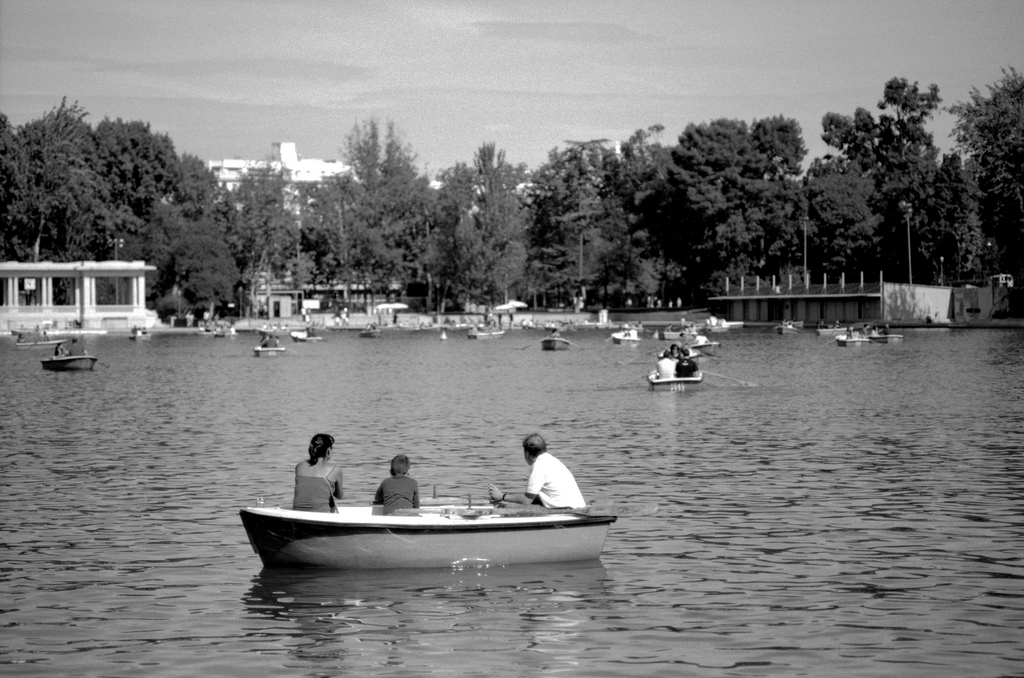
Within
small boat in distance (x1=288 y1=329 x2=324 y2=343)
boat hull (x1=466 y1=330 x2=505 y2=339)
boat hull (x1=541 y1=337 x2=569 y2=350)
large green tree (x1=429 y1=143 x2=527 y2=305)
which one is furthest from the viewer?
large green tree (x1=429 y1=143 x2=527 y2=305)

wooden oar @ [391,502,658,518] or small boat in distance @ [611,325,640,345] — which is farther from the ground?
small boat in distance @ [611,325,640,345]

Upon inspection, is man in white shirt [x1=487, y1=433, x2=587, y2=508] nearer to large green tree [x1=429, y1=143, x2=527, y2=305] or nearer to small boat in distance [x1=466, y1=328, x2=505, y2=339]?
small boat in distance [x1=466, y1=328, x2=505, y2=339]

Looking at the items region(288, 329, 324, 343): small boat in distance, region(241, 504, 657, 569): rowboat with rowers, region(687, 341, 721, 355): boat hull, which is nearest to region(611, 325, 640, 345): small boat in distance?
region(687, 341, 721, 355): boat hull

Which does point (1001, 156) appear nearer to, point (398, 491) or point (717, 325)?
point (717, 325)

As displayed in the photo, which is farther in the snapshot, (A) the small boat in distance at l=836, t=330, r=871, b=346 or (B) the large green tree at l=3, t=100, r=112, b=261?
(B) the large green tree at l=3, t=100, r=112, b=261

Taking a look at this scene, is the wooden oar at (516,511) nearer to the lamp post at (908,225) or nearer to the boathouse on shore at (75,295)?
the lamp post at (908,225)

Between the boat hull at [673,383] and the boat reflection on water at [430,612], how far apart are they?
35312 mm

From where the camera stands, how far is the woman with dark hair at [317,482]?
18.9 meters

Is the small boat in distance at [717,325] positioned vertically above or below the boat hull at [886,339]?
above

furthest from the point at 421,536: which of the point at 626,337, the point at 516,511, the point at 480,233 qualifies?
the point at 480,233

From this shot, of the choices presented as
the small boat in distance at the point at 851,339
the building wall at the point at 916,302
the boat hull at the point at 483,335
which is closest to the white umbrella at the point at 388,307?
the boat hull at the point at 483,335

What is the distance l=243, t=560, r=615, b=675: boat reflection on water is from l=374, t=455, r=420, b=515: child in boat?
92cm

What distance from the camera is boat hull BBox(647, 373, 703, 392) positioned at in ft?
179

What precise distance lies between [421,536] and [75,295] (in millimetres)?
129842
